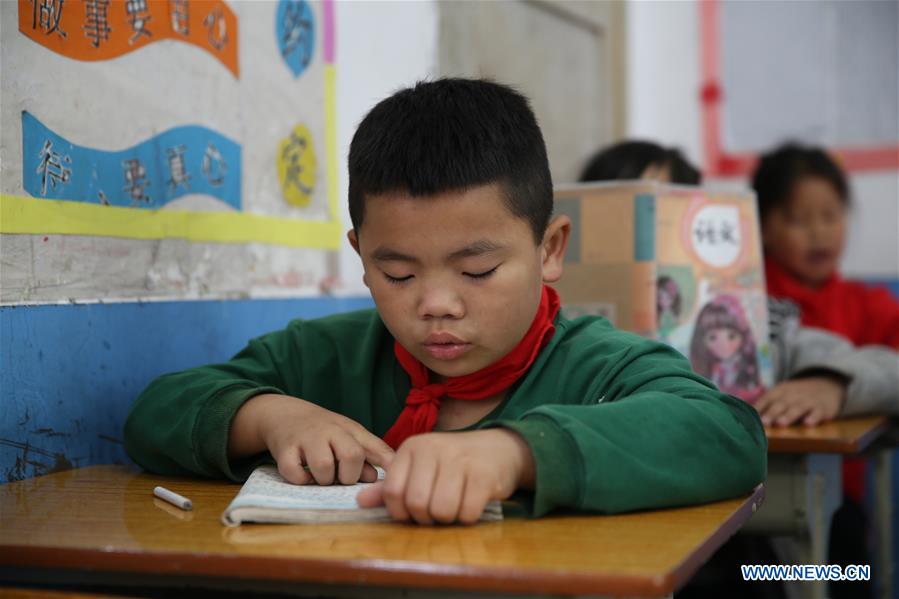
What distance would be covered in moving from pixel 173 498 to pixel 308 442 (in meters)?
0.14

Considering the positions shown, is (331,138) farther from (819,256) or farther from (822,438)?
(819,256)

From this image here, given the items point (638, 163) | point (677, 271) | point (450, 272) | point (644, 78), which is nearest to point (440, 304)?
point (450, 272)

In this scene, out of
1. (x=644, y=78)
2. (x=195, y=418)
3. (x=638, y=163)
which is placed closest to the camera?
(x=195, y=418)

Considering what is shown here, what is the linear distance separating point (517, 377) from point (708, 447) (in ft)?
0.91

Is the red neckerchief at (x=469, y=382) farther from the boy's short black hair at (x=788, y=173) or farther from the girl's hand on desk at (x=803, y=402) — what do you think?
the boy's short black hair at (x=788, y=173)

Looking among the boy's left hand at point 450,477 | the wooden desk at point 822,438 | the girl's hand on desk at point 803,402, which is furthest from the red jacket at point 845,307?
the boy's left hand at point 450,477

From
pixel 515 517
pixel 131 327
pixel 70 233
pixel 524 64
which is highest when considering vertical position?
pixel 524 64

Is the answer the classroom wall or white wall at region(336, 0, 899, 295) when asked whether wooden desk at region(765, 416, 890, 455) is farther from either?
white wall at region(336, 0, 899, 295)

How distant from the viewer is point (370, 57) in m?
2.14

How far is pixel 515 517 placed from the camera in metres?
0.89

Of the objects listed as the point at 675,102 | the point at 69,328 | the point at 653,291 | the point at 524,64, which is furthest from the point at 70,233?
the point at 675,102

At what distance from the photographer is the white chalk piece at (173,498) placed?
0.98 metres

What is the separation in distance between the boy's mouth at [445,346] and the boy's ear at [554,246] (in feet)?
0.60

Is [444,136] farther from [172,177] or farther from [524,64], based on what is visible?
[524,64]
